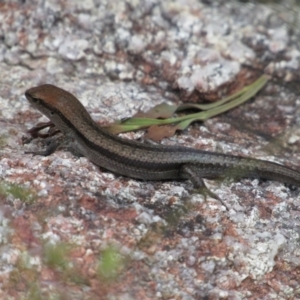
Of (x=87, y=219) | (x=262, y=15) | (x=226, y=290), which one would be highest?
(x=262, y=15)

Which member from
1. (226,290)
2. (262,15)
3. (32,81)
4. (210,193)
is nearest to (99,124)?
(32,81)

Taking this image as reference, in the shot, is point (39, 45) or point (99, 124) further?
point (39, 45)

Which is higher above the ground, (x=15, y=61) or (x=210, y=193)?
(x=15, y=61)

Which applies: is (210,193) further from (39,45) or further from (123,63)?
(39,45)

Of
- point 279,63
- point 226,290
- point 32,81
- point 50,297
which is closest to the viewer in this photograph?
point 50,297

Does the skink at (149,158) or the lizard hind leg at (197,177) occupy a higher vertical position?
the skink at (149,158)

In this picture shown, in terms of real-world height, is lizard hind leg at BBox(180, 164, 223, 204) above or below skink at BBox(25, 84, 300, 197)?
below

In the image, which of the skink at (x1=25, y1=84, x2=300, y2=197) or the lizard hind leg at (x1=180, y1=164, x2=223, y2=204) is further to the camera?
the skink at (x1=25, y1=84, x2=300, y2=197)

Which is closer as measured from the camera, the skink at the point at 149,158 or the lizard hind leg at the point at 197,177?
the lizard hind leg at the point at 197,177
